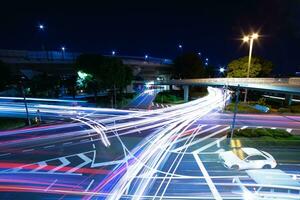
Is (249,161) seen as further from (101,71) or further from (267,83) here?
(101,71)

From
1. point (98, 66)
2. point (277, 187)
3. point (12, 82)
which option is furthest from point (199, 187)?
point (12, 82)

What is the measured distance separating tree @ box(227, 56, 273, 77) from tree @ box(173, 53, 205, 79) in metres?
14.7

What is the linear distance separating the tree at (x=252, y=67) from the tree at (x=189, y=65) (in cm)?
1473

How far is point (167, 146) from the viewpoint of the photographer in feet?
61.8

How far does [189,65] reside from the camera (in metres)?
66.1

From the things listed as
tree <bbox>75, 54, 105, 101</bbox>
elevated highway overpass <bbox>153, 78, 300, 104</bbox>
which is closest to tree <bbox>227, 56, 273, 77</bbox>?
elevated highway overpass <bbox>153, 78, 300, 104</bbox>

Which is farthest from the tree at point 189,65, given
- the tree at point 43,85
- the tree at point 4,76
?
the tree at point 4,76

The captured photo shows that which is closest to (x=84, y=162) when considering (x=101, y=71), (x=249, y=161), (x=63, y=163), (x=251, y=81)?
(x=63, y=163)

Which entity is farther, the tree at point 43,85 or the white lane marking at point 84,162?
the tree at point 43,85

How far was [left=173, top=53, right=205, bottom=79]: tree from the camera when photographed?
6556cm

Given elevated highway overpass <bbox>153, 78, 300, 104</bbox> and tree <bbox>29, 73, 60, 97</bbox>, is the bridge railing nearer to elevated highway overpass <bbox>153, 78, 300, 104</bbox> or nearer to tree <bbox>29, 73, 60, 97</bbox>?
elevated highway overpass <bbox>153, 78, 300, 104</bbox>

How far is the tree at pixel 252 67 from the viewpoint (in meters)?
48.9

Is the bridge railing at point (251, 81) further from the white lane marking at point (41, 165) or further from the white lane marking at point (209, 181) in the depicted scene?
the white lane marking at point (41, 165)

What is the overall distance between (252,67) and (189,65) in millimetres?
21012
